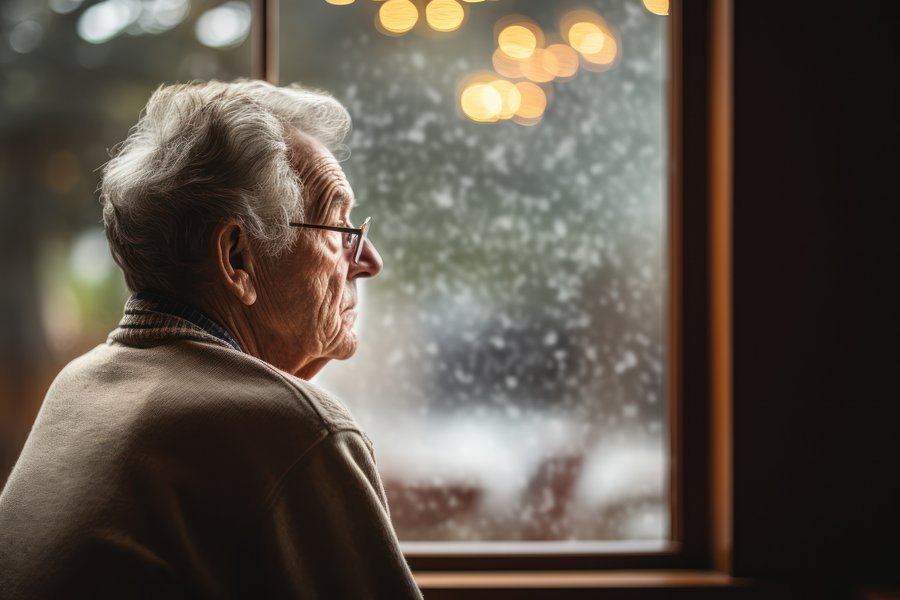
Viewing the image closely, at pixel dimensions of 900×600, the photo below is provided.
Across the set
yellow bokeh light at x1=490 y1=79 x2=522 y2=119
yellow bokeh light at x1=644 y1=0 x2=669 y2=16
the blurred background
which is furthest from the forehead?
yellow bokeh light at x1=644 y1=0 x2=669 y2=16

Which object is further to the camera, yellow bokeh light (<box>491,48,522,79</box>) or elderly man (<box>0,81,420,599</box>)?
yellow bokeh light (<box>491,48,522,79</box>)

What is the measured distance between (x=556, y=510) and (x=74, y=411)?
1074 mm

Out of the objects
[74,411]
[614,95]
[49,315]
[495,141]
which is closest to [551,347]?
[495,141]

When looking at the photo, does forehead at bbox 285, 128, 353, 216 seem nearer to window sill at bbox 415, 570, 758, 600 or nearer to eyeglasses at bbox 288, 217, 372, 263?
eyeglasses at bbox 288, 217, 372, 263

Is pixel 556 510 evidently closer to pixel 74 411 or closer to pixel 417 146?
pixel 417 146

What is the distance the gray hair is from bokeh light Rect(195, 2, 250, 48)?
0.66 m

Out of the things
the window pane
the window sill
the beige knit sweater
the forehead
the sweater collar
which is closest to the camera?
the beige knit sweater

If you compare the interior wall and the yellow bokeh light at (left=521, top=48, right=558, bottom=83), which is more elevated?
the yellow bokeh light at (left=521, top=48, right=558, bottom=83)

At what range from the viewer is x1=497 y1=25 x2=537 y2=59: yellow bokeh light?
157 centimetres

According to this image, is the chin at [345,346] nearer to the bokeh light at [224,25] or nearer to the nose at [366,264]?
the nose at [366,264]

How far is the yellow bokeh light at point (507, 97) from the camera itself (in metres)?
1.57

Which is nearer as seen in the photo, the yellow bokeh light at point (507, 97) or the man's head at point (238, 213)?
the man's head at point (238, 213)

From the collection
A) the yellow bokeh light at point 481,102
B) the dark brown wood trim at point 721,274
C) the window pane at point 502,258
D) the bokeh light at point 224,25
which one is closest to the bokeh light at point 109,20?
the bokeh light at point 224,25

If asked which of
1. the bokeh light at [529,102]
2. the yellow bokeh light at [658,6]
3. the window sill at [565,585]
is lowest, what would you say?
the window sill at [565,585]
